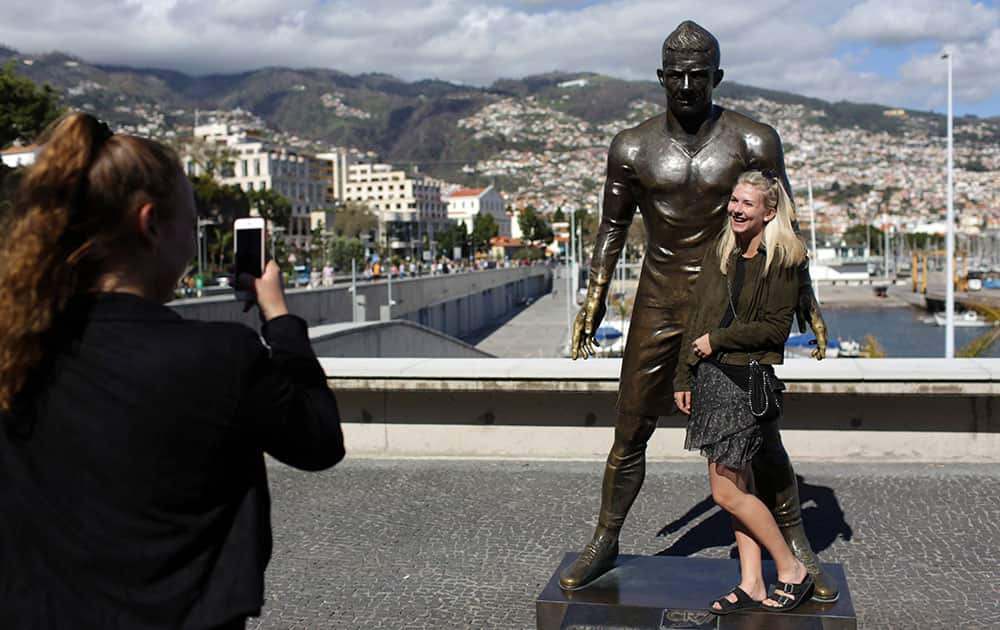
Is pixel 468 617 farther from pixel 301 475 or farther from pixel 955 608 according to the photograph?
pixel 301 475

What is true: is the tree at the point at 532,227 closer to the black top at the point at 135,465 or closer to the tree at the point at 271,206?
the tree at the point at 271,206

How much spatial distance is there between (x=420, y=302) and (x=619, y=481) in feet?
126

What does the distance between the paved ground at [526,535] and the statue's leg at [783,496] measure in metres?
0.45

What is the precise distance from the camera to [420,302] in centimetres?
4306

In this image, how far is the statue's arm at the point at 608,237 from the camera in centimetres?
491

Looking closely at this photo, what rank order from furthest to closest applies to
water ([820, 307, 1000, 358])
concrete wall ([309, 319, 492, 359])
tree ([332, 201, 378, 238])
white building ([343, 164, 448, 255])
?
white building ([343, 164, 448, 255]) < tree ([332, 201, 378, 238]) < water ([820, 307, 1000, 358]) < concrete wall ([309, 319, 492, 359])

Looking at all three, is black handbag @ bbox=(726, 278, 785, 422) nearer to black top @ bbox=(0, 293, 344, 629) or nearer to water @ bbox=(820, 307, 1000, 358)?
black top @ bbox=(0, 293, 344, 629)

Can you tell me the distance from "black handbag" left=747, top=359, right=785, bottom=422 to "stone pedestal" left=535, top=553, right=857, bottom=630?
2.70 ft

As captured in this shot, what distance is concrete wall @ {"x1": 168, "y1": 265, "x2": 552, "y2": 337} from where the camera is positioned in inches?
646

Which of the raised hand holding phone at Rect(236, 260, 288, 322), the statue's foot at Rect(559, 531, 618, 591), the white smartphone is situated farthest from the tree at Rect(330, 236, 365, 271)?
the raised hand holding phone at Rect(236, 260, 288, 322)

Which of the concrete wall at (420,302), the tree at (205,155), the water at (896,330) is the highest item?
the tree at (205,155)

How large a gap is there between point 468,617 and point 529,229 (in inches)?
6352

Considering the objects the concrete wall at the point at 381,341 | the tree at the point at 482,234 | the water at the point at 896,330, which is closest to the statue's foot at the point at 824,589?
the concrete wall at the point at 381,341

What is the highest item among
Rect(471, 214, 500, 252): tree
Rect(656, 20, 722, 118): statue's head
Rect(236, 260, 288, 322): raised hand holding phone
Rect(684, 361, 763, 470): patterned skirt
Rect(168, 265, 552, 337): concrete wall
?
Rect(471, 214, 500, 252): tree
